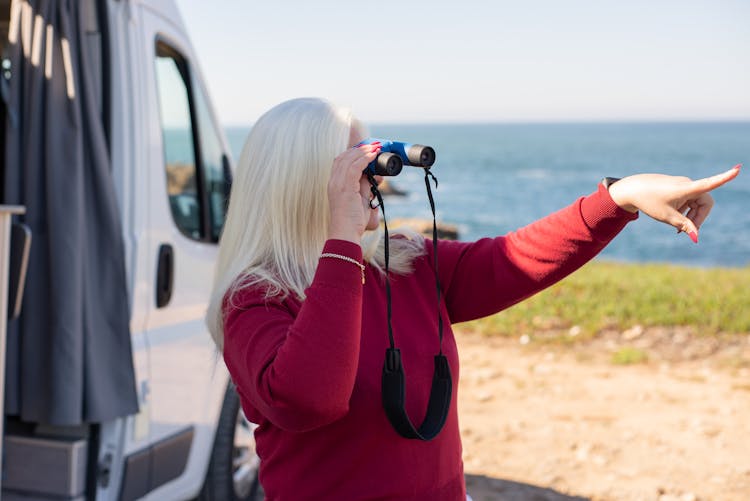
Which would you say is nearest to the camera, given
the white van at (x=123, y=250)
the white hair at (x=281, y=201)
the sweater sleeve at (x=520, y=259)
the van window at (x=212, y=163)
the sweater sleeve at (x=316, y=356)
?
the sweater sleeve at (x=316, y=356)

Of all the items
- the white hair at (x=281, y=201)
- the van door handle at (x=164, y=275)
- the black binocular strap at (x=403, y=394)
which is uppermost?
the white hair at (x=281, y=201)

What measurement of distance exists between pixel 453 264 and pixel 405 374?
426 millimetres

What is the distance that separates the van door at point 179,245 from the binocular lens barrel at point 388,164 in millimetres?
1723

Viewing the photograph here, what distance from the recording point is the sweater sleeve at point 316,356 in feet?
5.20

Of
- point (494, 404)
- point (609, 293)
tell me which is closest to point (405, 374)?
point (494, 404)

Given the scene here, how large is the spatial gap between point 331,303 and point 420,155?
0.35m

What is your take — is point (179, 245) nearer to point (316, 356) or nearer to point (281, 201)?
point (281, 201)

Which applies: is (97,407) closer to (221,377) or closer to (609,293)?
(221,377)

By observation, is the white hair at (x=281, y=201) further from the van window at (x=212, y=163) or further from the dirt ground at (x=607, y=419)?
the dirt ground at (x=607, y=419)

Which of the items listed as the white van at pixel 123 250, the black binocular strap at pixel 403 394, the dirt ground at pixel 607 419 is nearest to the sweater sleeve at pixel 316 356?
the black binocular strap at pixel 403 394

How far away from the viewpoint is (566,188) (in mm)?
72062

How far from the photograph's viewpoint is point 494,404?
246 inches

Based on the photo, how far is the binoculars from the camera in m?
1.72

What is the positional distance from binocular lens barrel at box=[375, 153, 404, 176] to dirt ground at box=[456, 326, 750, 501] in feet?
10.8
